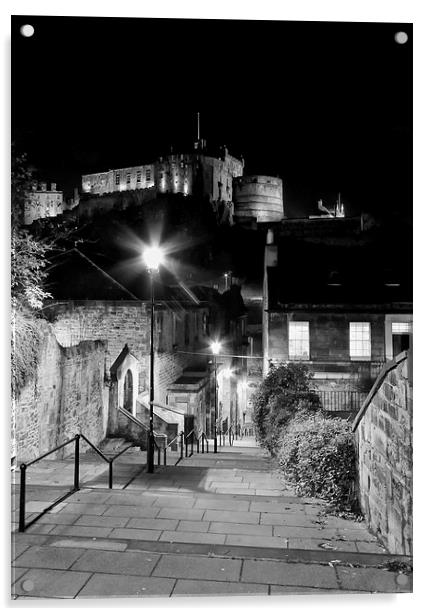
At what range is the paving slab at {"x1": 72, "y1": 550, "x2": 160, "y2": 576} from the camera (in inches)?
168

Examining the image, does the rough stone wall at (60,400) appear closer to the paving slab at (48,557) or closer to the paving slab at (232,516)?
the paving slab at (48,557)

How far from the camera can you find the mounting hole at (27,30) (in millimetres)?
5598

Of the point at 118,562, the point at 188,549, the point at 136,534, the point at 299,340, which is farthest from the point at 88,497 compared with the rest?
the point at 299,340

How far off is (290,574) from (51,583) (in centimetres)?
205

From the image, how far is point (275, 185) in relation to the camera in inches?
3061

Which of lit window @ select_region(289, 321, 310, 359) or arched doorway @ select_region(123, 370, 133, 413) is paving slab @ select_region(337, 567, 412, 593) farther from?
arched doorway @ select_region(123, 370, 133, 413)

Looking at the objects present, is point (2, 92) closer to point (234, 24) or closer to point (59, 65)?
point (59, 65)

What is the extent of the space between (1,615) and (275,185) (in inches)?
3042

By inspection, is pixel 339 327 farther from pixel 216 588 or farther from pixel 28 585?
pixel 28 585

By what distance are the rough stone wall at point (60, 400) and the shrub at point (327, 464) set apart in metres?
5.04

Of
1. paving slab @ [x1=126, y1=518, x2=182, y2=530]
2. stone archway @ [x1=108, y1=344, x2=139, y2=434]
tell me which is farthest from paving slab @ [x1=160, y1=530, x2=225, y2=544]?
stone archway @ [x1=108, y1=344, x2=139, y2=434]

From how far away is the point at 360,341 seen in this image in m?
16.2

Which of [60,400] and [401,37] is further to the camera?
[60,400]

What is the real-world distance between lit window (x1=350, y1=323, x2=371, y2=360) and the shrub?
8.84m
